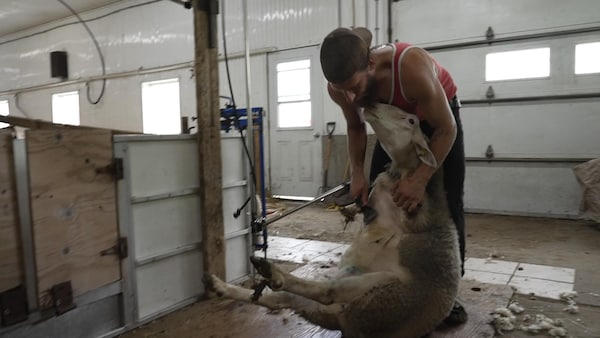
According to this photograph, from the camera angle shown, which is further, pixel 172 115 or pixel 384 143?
pixel 172 115

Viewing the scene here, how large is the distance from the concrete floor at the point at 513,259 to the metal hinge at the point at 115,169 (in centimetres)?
86

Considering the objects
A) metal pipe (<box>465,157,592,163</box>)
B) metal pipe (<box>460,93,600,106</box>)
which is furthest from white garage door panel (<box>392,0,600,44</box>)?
metal pipe (<box>465,157,592,163</box>)

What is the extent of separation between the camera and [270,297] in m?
1.87

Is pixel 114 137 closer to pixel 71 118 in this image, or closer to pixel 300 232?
pixel 300 232

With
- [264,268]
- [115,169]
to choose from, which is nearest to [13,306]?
[115,169]

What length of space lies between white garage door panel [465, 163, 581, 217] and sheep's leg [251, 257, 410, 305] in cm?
432

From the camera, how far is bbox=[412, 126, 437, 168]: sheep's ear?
174cm

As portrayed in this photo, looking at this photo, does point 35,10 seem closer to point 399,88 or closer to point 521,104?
point 521,104

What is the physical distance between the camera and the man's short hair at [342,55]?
5.10 feet

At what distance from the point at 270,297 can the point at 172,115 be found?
283 inches

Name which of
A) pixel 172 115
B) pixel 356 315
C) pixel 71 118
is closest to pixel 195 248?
pixel 356 315

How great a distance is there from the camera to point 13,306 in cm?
184

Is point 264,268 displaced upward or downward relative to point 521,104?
downward

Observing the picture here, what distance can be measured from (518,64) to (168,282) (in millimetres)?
4829
